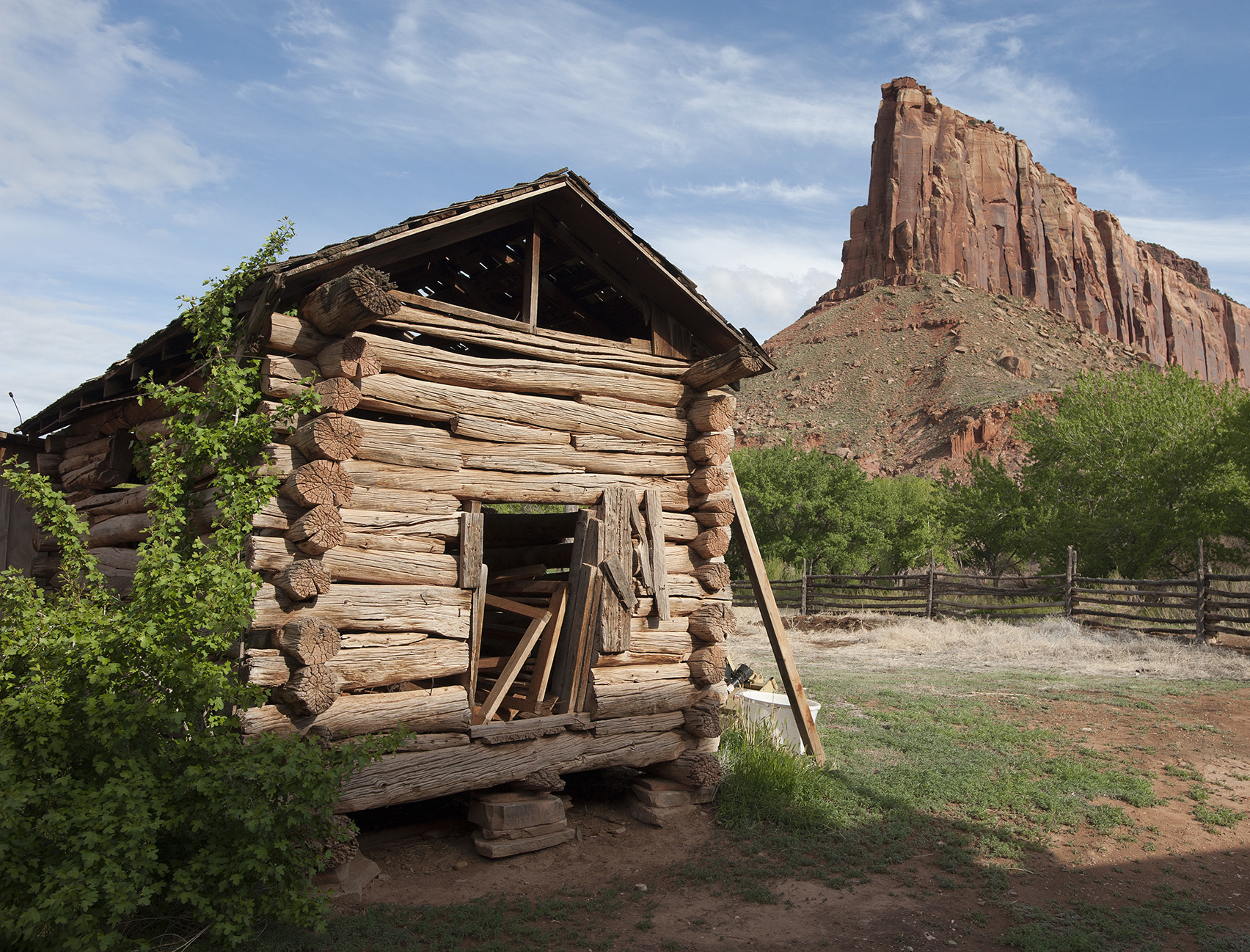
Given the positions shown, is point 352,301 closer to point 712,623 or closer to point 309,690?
point 309,690

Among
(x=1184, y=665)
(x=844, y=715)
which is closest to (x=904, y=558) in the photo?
(x=1184, y=665)

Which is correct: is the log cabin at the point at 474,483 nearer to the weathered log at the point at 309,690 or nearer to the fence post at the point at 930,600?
the weathered log at the point at 309,690

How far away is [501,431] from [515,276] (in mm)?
2044

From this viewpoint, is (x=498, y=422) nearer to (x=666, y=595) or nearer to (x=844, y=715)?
(x=666, y=595)

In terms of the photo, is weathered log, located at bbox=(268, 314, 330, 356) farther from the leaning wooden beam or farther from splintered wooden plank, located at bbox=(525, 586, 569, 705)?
the leaning wooden beam

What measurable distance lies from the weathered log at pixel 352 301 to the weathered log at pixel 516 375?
273mm

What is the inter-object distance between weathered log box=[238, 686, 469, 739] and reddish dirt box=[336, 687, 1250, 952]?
3.02 feet

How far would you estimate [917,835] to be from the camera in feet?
20.6

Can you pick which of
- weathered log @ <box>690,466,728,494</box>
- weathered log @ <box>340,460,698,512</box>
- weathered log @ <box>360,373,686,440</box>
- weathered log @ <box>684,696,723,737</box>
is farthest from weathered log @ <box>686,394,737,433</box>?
weathered log @ <box>684,696,723,737</box>

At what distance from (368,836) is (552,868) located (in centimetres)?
139

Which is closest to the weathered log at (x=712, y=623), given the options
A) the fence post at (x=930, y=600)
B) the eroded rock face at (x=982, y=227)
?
the fence post at (x=930, y=600)

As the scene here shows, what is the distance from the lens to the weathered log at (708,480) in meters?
7.23

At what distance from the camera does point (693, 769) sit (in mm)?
6844

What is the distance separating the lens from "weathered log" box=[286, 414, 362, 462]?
5195 mm
